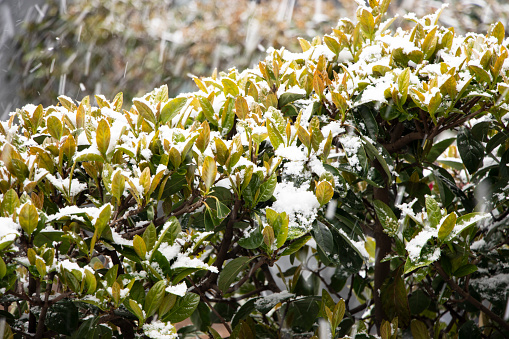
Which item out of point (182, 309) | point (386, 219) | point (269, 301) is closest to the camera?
point (182, 309)

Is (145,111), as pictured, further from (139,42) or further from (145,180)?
(139,42)

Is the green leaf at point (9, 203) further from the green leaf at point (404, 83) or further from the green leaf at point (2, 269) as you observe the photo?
the green leaf at point (404, 83)

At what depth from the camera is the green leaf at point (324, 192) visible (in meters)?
0.96

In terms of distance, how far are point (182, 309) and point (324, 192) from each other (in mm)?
372

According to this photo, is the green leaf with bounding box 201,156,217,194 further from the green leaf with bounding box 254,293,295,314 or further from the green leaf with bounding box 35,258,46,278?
the green leaf with bounding box 254,293,295,314

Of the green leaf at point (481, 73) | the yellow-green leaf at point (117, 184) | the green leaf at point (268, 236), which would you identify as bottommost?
the green leaf at point (268, 236)

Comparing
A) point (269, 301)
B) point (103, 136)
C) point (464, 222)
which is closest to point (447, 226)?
point (464, 222)

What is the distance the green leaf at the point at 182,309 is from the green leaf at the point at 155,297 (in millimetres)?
50

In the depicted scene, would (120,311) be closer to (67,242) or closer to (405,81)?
(67,242)

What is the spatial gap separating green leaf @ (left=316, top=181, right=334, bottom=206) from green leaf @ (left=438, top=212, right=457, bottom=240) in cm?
24

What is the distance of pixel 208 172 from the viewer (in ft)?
3.07

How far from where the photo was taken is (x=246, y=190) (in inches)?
39.2

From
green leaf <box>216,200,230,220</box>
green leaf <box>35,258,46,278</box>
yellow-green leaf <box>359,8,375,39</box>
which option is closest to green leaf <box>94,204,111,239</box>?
green leaf <box>35,258,46,278</box>

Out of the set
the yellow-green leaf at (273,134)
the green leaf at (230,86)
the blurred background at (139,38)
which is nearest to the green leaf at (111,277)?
the yellow-green leaf at (273,134)
